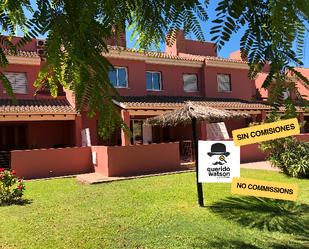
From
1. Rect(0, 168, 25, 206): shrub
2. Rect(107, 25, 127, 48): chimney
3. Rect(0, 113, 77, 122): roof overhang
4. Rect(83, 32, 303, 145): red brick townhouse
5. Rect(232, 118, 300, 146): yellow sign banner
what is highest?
Rect(83, 32, 303, 145): red brick townhouse

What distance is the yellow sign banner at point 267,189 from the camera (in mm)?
4023

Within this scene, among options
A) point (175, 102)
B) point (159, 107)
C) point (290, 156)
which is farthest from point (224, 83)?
point (290, 156)

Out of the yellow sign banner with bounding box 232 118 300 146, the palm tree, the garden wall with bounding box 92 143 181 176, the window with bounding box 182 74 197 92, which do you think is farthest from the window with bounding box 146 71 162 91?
the palm tree

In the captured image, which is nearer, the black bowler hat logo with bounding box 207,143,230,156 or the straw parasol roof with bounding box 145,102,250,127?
the black bowler hat logo with bounding box 207,143,230,156

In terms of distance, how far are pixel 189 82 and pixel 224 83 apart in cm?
285

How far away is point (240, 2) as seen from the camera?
225 centimetres

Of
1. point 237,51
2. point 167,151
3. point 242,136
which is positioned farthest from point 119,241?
point 167,151

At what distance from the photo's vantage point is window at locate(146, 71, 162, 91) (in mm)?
25938

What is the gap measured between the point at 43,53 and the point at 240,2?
1178mm

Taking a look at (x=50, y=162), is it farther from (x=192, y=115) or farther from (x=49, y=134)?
(x=192, y=115)

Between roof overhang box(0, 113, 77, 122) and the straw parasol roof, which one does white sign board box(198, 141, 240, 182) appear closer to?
the straw parasol roof

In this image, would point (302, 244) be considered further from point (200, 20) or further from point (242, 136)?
point (200, 20)

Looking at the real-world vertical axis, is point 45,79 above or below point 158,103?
below

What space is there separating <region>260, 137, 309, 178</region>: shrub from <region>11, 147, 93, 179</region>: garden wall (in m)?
8.23
